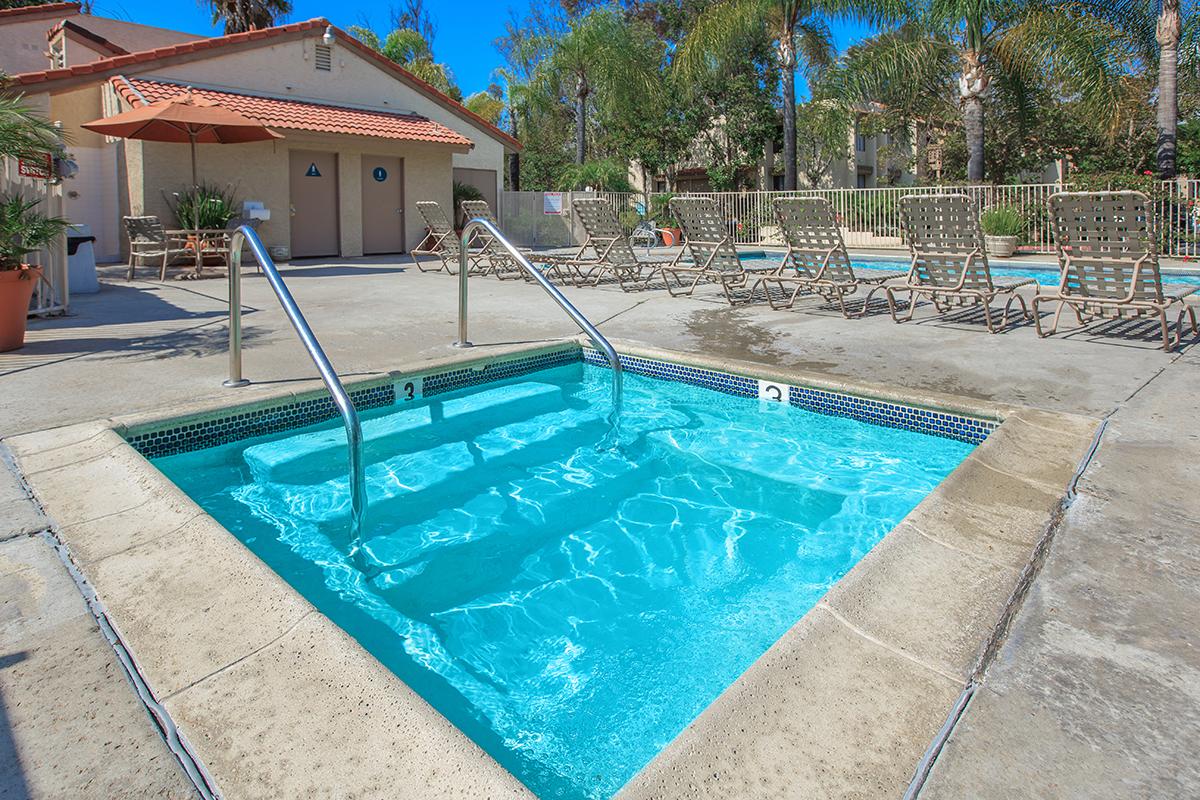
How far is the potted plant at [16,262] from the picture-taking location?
19.3ft

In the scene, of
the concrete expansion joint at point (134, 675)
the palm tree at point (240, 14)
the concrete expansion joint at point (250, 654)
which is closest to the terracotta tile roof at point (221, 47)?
the palm tree at point (240, 14)

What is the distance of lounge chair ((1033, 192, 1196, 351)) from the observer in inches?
244

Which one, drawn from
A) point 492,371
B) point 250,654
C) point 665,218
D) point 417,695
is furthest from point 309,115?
point 417,695

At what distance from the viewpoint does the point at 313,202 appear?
1727 centimetres

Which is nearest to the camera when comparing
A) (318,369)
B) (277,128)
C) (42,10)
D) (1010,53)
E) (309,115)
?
(318,369)

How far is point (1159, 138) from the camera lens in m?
16.7

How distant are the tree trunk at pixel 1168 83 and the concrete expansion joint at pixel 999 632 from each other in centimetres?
1671

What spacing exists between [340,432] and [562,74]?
81.6 feet

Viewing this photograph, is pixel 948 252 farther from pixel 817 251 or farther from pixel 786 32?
pixel 786 32

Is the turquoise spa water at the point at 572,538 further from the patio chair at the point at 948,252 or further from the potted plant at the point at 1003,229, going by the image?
the potted plant at the point at 1003,229

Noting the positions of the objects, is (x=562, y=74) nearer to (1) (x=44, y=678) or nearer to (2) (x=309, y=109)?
(2) (x=309, y=109)

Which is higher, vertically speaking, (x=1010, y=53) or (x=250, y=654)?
(x=1010, y=53)

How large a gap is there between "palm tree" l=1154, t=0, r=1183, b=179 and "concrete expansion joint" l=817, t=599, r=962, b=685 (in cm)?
1850

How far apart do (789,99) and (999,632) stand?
22710 millimetres
